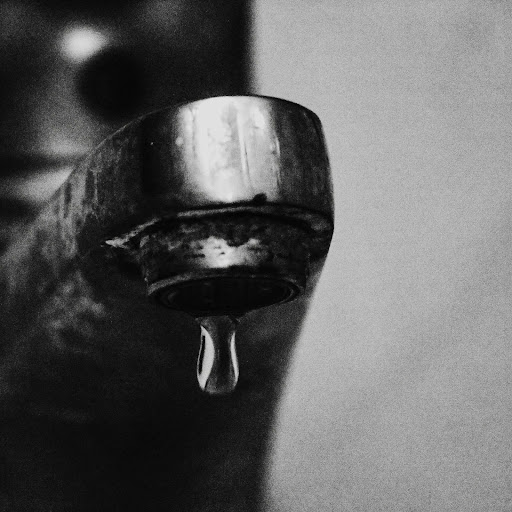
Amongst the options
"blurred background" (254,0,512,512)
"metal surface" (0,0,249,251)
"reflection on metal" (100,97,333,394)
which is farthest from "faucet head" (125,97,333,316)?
"blurred background" (254,0,512,512)

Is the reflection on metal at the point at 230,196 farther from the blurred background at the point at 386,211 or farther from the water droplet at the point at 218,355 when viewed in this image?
the blurred background at the point at 386,211

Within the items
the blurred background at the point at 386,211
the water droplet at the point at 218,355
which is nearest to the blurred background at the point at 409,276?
the blurred background at the point at 386,211

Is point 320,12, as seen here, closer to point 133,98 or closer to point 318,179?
point 133,98

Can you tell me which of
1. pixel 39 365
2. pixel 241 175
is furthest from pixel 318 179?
pixel 39 365

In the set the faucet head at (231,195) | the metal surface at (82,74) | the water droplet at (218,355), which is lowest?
the water droplet at (218,355)

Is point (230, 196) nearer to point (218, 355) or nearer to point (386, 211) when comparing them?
point (218, 355)

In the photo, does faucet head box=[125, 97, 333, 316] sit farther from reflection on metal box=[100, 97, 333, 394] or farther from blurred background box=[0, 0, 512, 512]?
blurred background box=[0, 0, 512, 512]

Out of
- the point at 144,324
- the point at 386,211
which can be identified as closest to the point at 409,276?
the point at 386,211
